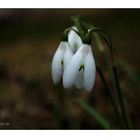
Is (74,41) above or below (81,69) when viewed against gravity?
above

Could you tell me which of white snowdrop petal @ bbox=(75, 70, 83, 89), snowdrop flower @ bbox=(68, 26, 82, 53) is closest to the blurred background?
snowdrop flower @ bbox=(68, 26, 82, 53)

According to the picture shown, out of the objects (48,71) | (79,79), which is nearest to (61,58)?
(79,79)

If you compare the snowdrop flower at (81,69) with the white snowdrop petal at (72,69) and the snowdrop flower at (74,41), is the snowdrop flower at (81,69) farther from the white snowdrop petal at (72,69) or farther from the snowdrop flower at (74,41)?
the snowdrop flower at (74,41)

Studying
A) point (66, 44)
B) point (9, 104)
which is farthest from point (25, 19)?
point (66, 44)

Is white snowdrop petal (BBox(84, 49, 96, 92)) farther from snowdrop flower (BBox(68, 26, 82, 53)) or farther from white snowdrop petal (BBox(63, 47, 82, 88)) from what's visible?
snowdrop flower (BBox(68, 26, 82, 53))

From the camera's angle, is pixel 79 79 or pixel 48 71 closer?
pixel 79 79

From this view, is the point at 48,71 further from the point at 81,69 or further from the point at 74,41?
the point at 81,69
